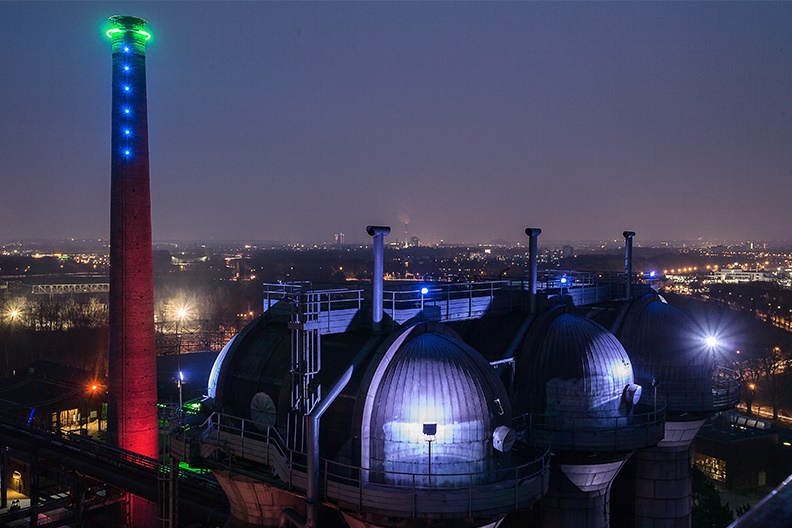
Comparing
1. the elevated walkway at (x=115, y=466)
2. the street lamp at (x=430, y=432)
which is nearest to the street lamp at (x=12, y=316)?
Result: the elevated walkway at (x=115, y=466)

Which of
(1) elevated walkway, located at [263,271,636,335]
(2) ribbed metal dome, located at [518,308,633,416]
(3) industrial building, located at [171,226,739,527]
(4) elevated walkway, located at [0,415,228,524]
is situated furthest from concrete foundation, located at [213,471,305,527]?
(2) ribbed metal dome, located at [518,308,633,416]

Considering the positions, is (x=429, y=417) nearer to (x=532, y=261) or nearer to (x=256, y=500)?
(x=256, y=500)

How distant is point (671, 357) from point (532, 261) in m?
9.08

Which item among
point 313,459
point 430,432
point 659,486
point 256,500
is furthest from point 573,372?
point 256,500

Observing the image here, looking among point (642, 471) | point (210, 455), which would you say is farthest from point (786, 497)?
point (642, 471)

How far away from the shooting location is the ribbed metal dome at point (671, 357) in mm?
28062

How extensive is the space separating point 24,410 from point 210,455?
3490 cm

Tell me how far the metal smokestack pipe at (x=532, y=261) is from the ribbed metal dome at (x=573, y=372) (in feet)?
5.80

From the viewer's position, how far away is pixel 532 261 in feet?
80.2

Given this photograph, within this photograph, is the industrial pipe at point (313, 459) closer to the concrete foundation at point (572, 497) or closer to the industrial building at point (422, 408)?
the industrial building at point (422, 408)

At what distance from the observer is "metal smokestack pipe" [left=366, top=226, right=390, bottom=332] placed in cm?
1895

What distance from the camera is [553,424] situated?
2184cm

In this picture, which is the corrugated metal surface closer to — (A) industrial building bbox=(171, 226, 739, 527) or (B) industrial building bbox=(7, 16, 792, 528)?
(B) industrial building bbox=(7, 16, 792, 528)

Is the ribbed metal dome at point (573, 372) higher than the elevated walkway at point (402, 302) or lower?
lower
